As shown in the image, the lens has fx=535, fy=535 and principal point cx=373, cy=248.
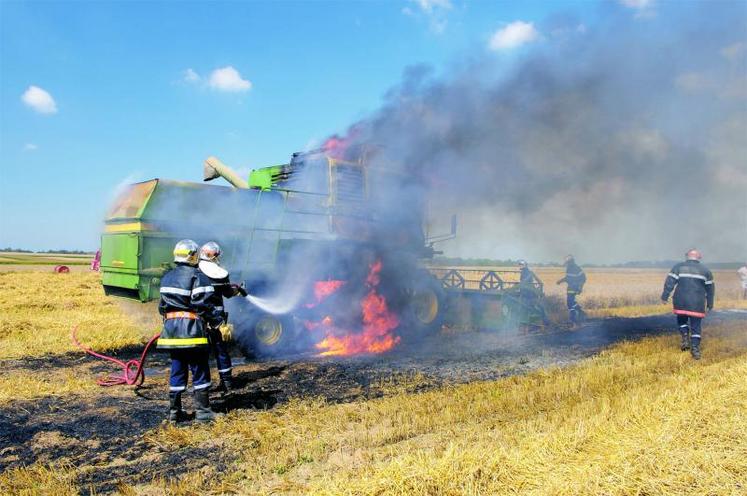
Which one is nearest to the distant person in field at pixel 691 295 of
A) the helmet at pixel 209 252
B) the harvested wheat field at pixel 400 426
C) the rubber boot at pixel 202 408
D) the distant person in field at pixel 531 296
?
the harvested wheat field at pixel 400 426

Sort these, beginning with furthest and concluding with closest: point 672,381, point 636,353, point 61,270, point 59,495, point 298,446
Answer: point 61,270 → point 636,353 → point 672,381 → point 298,446 → point 59,495

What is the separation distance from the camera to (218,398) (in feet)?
21.0

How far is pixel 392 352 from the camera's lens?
9.68 meters

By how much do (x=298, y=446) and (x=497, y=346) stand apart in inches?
250

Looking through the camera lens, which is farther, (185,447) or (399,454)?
(185,447)

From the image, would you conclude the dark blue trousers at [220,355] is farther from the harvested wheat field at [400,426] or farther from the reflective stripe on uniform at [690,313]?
the reflective stripe on uniform at [690,313]

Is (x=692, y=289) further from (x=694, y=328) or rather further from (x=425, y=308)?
(x=425, y=308)

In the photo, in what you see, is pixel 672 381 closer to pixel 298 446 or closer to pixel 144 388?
pixel 298 446

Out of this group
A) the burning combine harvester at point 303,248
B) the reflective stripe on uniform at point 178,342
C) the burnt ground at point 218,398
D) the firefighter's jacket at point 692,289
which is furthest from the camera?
the firefighter's jacket at point 692,289

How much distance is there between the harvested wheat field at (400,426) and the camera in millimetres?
3559

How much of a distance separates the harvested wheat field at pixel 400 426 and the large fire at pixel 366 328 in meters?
0.94

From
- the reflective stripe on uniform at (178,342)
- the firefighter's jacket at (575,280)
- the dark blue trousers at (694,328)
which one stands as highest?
the firefighter's jacket at (575,280)

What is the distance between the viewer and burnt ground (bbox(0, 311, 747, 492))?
14.4ft

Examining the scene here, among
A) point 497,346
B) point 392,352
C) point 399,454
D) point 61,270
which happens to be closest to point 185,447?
point 399,454
